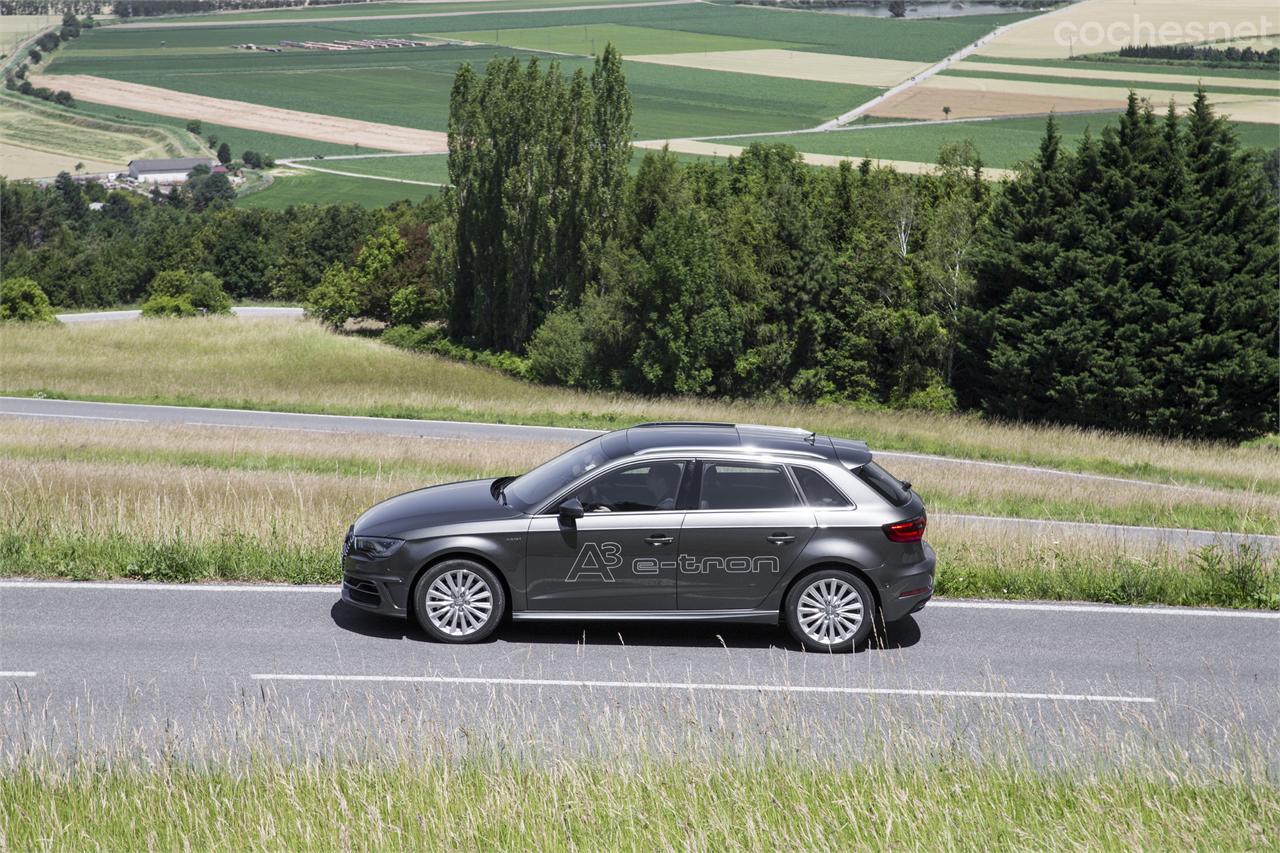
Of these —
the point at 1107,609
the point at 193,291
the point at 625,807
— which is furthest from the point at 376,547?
the point at 193,291

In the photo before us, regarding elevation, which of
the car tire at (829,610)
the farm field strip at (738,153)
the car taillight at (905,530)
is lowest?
the car tire at (829,610)

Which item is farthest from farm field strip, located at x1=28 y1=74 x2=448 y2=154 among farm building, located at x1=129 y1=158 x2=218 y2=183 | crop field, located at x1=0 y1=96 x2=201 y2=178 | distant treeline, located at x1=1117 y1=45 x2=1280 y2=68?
distant treeline, located at x1=1117 y1=45 x2=1280 y2=68

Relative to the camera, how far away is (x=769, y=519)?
9.68 meters

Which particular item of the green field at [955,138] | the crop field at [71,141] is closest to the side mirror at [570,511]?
the green field at [955,138]

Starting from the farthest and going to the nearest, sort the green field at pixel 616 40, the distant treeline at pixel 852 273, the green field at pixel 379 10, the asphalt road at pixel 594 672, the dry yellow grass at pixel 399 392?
the green field at pixel 379 10 < the green field at pixel 616 40 < the distant treeline at pixel 852 273 < the dry yellow grass at pixel 399 392 < the asphalt road at pixel 594 672

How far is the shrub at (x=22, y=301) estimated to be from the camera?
67312 millimetres

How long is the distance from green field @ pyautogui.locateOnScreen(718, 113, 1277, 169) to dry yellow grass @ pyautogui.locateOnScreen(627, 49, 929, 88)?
1599 cm

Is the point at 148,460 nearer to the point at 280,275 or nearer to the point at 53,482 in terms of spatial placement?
the point at 53,482

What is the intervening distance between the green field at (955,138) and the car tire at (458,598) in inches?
3160

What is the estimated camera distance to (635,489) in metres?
9.81

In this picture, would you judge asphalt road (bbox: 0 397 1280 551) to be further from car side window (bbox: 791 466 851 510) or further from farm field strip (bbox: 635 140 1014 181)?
farm field strip (bbox: 635 140 1014 181)

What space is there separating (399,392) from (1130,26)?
Result: 3936 inches

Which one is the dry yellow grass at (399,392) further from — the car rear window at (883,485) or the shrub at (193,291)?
the car rear window at (883,485)

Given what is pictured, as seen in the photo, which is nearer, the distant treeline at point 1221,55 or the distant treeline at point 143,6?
the distant treeline at point 1221,55
